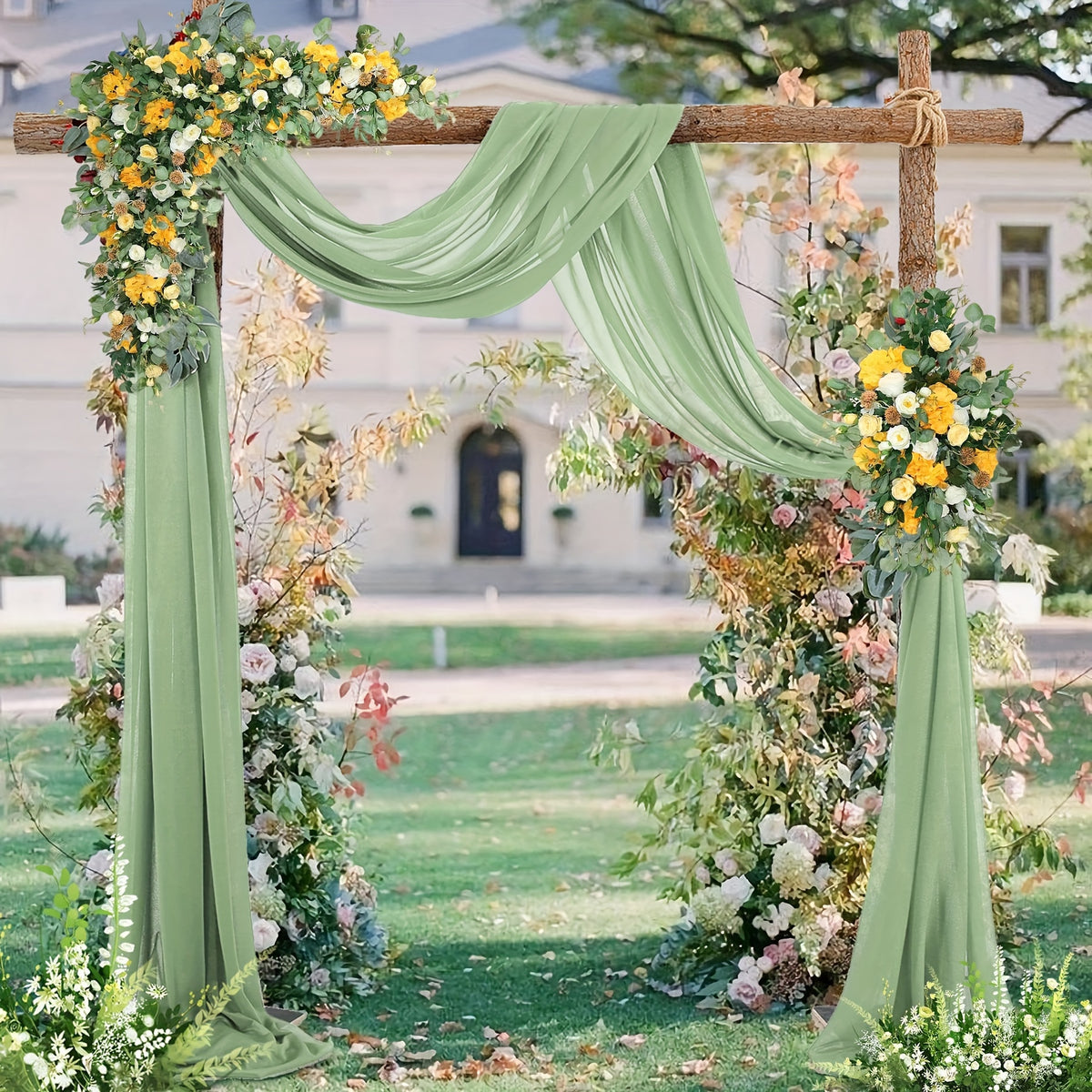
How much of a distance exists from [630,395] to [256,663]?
4.04 ft

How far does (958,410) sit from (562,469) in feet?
4.05

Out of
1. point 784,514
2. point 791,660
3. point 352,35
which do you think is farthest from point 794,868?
point 352,35

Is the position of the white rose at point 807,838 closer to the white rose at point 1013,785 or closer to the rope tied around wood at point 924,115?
the white rose at point 1013,785

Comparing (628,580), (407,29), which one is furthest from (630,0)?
(628,580)

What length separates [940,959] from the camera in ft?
9.97

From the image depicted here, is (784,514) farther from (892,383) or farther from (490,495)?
(490,495)

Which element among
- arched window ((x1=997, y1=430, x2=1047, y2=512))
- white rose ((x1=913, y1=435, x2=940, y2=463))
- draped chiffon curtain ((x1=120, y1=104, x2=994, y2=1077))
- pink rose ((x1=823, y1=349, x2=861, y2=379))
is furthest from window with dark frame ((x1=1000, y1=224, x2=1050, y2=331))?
white rose ((x1=913, y1=435, x2=940, y2=463))

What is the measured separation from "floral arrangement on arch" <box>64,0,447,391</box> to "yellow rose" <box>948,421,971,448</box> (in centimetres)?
133

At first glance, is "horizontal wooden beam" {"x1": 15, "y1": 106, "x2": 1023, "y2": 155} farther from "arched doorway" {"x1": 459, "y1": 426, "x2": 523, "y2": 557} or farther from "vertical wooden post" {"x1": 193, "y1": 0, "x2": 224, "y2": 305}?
"arched doorway" {"x1": 459, "y1": 426, "x2": 523, "y2": 557}

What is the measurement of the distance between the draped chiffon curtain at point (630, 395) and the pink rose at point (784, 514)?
1.69 ft

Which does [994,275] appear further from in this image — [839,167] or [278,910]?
[278,910]

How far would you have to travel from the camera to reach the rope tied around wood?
317cm

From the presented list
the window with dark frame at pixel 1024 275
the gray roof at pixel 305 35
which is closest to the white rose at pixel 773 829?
the gray roof at pixel 305 35

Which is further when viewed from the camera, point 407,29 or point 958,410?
point 407,29
